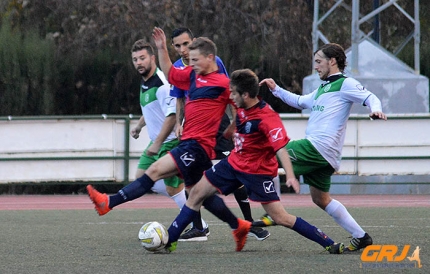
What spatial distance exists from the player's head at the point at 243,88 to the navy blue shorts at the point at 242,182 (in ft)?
1.65

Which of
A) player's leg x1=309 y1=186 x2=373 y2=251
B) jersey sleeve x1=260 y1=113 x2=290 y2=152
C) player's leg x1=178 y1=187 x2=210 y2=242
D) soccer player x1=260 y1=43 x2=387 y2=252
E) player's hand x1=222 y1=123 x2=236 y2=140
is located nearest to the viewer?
jersey sleeve x1=260 y1=113 x2=290 y2=152

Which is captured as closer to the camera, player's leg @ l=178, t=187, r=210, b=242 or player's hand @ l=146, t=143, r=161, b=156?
player's hand @ l=146, t=143, r=161, b=156

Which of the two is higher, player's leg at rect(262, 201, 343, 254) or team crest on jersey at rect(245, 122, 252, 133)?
team crest on jersey at rect(245, 122, 252, 133)

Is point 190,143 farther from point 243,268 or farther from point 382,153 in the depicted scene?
point 382,153

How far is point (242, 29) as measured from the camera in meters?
18.0

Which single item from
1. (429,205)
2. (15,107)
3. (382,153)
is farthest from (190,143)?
(15,107)

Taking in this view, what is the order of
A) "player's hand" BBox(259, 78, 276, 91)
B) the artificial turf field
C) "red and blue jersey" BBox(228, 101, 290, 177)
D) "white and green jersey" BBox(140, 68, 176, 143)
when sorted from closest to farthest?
1. the artificial turf field
2. "red and blue jersey" BBox(228, 101, 290, 177)
3. "player's hand" BBox(259, 78, 276, 91)
4. "white and green jersey" BBox(140, 68, 176, 143)

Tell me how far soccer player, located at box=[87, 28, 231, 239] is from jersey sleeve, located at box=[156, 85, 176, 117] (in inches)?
25.1

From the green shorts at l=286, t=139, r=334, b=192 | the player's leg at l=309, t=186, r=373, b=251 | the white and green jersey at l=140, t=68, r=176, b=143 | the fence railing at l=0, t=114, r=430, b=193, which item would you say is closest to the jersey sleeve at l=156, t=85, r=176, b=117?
the white and green jersey at l=140, t=68, r=176, b=143

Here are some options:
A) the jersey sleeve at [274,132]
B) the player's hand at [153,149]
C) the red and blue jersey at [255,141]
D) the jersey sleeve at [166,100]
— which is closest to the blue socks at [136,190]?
the player's hand at [153,149]

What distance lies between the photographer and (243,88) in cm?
663

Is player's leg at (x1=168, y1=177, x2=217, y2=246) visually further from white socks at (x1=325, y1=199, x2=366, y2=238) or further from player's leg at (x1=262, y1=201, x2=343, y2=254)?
white socks at (x1=325, y1=199, x2=366, y2=238)

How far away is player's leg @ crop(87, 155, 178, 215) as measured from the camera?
23.0 ft

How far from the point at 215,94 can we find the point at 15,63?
1036 cm
